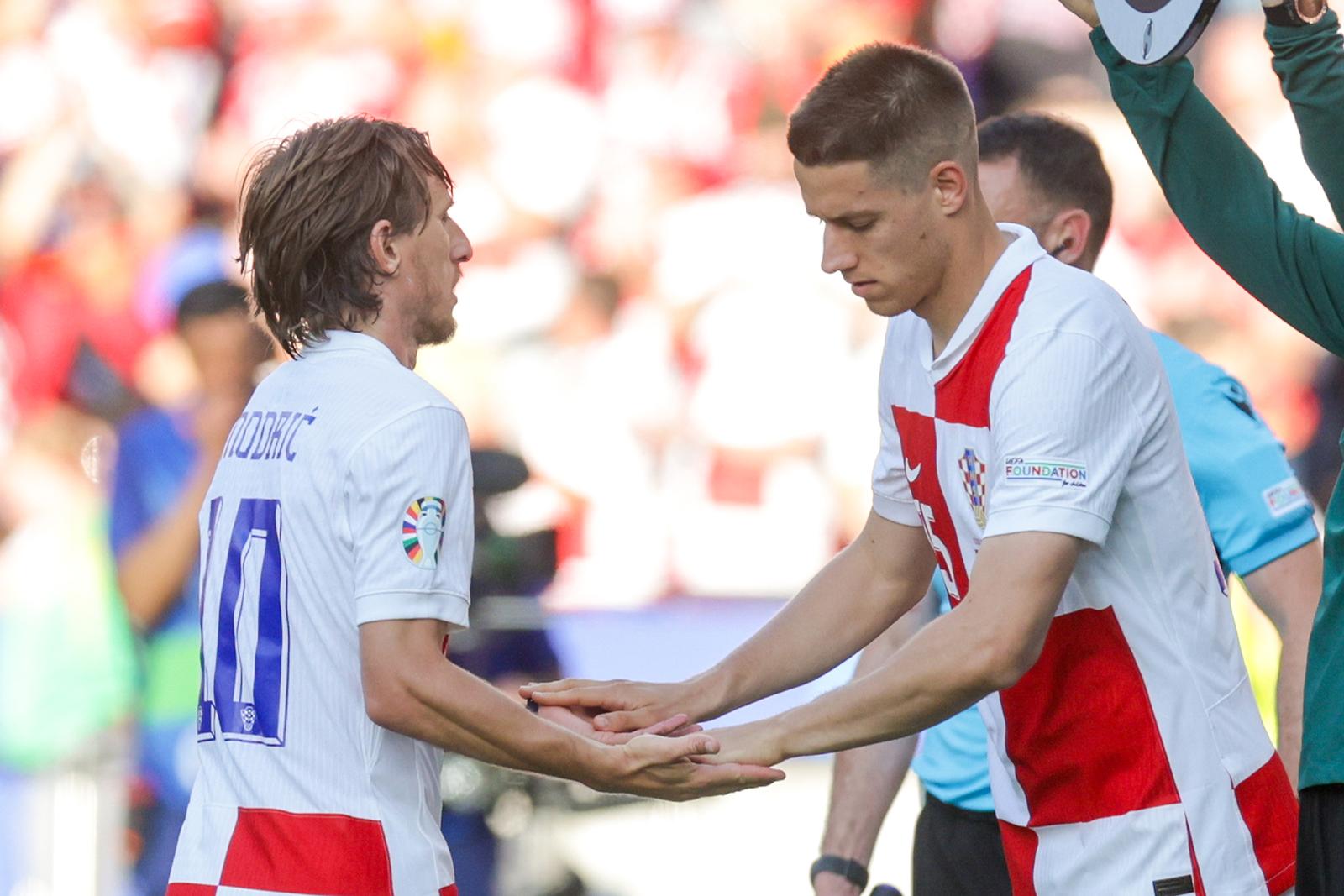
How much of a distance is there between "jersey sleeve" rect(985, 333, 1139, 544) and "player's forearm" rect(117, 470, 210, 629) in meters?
3.22

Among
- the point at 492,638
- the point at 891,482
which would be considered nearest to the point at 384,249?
the point at 891,482

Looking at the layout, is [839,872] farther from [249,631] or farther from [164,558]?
[164,558]

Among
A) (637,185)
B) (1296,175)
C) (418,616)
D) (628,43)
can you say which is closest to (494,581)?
(637,185)

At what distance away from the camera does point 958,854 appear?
10.8 ft

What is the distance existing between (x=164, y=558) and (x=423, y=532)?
3.01m

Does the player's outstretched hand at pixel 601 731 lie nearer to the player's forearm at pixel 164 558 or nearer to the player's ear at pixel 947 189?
the player's ear at pixel 947 189

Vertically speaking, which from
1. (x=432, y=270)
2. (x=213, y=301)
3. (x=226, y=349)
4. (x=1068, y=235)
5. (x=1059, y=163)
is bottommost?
(x=432, y=270)

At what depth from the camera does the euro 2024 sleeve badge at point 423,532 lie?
7.14ft

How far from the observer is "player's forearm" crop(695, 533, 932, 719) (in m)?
2.90

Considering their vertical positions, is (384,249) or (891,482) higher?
(384,249)

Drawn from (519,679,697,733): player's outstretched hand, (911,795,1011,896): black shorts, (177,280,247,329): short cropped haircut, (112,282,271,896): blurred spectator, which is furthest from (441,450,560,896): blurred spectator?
(519,679,697,733): player's outstretched hand

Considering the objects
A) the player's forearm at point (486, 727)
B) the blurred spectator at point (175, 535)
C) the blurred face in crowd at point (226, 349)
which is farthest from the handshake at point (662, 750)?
the blurred face in crowd at point (226, 349)

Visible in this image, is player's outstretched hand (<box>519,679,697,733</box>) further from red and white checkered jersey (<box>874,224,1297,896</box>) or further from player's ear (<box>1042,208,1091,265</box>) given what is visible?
player's ear (<box>1042,208,1091,265</box>)

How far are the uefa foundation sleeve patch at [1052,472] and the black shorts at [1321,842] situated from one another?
481 mm
